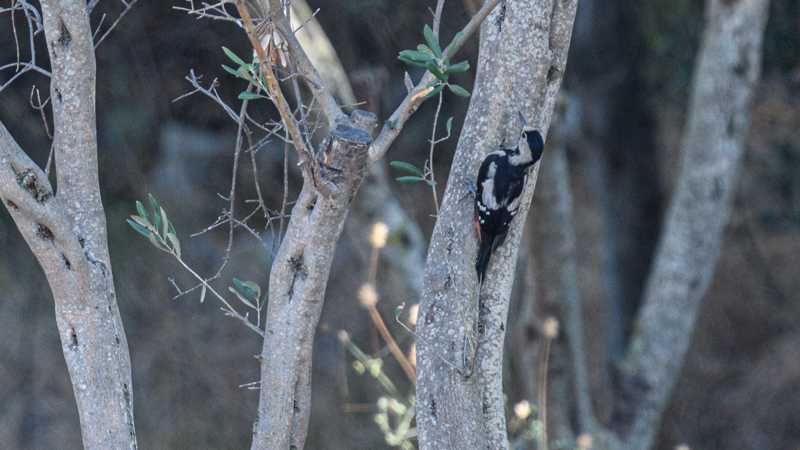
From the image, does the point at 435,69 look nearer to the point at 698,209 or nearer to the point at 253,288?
the point at 253,288

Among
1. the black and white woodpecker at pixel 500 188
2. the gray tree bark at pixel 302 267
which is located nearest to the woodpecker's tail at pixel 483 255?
the black and white woodpecker at pixel 500 188

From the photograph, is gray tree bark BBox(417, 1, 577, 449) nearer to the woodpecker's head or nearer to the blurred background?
the woodpecker's head

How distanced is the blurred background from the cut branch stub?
10.7ft

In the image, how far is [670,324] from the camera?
4.44 m

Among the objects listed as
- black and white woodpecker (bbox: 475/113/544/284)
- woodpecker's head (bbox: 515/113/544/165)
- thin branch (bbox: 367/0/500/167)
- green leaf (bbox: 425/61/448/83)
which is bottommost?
black and white woodpecker (bbox: 475/113/544/284)

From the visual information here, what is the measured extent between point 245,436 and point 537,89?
179 inches

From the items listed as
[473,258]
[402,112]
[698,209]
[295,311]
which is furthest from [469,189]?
[698,209]

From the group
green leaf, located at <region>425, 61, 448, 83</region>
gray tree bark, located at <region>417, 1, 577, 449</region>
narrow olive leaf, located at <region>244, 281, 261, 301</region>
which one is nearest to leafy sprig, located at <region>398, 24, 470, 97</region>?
green leaf, located at <region>425, 61, 448, 83</region>

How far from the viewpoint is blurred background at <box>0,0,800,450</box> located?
17.0 ft

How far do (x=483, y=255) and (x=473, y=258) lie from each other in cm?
6

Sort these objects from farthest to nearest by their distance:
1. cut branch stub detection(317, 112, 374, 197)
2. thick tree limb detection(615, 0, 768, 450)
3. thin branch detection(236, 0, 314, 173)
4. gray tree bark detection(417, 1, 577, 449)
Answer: thick tree limb detection(615, 0, 768, 450) → gray tree bark detection(417, 1, 577, 449) → cut branch stub detection(317, 112, 374, 197) → thin branch detection(236, 0, 314, 173)

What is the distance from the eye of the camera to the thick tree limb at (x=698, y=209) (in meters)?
4.16

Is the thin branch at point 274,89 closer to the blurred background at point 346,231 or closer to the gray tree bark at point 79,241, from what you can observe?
the gray tree bark at point 79,241

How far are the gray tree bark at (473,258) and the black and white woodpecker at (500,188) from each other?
0.09 ft
